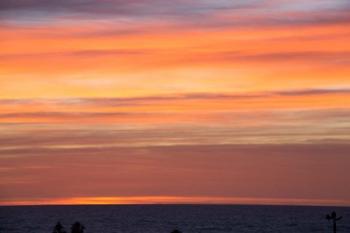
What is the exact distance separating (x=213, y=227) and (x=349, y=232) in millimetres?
29788

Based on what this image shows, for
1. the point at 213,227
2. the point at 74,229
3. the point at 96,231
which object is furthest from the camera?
the point at 213,227

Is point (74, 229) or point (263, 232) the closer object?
point (74, 229)

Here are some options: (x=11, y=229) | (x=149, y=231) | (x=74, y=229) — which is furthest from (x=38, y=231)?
(x=74, y=229)

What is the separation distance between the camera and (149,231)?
156000mm

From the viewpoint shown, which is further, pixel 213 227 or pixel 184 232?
pixel 213 227

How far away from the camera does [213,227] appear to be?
173000 millimetres

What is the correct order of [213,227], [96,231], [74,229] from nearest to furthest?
1. [74,229]
2. [96,231]
3. [213,227]

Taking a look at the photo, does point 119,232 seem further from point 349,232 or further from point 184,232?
point 349,232

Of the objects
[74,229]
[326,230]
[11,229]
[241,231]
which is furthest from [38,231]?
[74,229]

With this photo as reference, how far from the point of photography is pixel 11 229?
15212cm

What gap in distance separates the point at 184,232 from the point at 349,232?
26287mm

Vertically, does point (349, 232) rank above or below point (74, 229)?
above

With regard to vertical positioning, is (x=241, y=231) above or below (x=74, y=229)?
above

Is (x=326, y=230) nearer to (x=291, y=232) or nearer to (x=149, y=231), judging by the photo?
(x=291, y=232)
